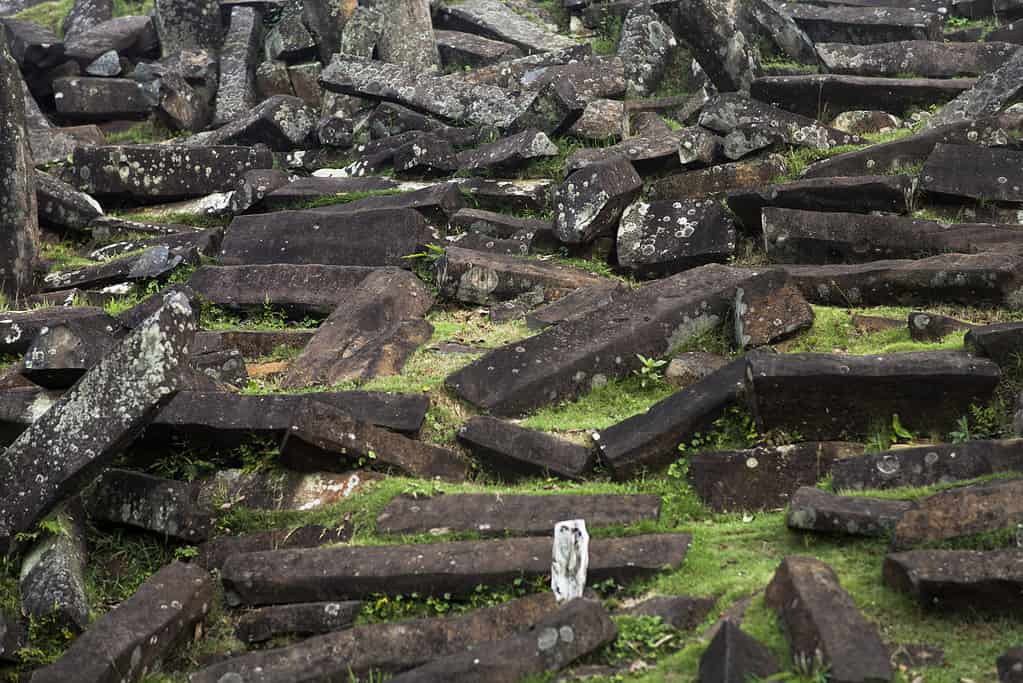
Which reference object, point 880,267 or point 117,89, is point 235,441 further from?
point 117,89

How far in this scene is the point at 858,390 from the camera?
7195 mm

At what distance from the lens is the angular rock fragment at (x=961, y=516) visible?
5832mm

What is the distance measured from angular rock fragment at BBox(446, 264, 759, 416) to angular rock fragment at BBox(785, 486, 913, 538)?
7.26 feet

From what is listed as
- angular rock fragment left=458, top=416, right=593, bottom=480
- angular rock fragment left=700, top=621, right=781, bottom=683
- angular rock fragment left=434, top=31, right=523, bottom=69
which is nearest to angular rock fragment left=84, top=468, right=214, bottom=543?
angular rock fragment left=458, top=416, right=593, bottom=480

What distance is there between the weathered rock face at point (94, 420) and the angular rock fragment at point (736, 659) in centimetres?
307

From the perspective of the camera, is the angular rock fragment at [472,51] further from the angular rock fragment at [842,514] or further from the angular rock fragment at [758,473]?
the angular rock fragment at [842,514]

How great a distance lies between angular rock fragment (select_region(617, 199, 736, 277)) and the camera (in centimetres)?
1021

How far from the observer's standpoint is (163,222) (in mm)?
12836

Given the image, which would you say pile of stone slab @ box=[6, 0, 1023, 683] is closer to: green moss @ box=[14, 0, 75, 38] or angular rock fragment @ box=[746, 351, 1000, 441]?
angular rock fragment @ box=[746, 351, 1000, 441]

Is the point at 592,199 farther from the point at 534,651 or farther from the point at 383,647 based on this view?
the point at 534,651

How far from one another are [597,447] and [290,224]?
4.74m

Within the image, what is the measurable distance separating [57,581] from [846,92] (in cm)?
888

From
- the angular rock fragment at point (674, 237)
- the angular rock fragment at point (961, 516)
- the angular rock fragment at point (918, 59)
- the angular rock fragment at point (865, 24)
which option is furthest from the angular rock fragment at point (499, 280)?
the angular rock fragment at point (865, 24)

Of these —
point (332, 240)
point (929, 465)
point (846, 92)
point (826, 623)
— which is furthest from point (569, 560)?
point (846, 92)
